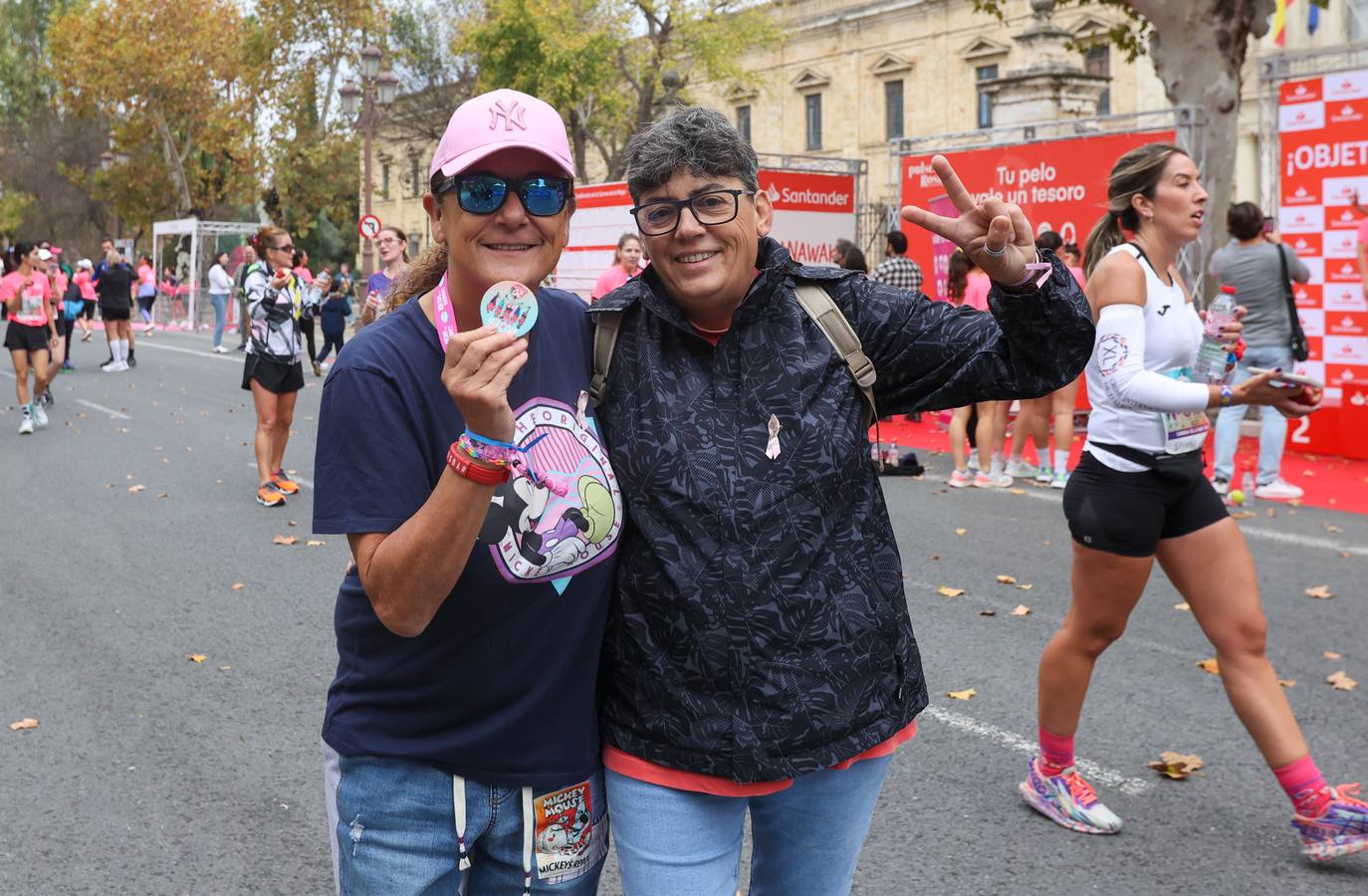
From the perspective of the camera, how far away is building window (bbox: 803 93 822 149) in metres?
49.3

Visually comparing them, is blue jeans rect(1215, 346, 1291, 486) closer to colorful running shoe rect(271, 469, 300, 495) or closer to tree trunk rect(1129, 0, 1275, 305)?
tree trunk rect(1129, 0, 1275, 305)

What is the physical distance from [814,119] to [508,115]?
49356 mm

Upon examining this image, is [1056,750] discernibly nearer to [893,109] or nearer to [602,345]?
[602,345]

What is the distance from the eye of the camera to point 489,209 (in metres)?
2.01

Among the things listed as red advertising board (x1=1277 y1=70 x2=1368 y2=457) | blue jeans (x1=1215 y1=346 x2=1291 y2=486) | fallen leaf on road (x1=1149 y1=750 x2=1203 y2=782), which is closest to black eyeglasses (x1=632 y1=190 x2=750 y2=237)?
fallen leaf on road (x1=1149 y1=750 x2=1203 y2=782)

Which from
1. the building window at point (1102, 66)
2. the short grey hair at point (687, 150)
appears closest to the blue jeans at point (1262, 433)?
the short grey hair at point (687, 150)

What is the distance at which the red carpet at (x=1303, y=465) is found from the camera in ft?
32.2

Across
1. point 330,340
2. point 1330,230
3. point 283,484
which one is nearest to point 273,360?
point 283,484

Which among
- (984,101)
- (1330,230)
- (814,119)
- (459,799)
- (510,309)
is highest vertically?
(814,119)

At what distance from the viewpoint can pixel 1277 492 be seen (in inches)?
388

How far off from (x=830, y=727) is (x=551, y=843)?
48 cm

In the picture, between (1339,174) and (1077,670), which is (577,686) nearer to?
(1077,670)

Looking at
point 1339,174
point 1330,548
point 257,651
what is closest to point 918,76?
point 1339,174

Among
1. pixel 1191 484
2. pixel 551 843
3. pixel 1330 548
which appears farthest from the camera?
pixel 1330 548
